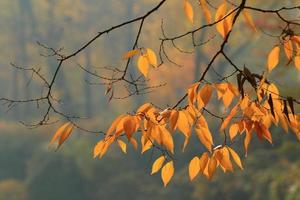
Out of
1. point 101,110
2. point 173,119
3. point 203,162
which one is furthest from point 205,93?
point 101,110

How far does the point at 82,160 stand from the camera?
1470 cm

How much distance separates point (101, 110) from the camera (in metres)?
30.4

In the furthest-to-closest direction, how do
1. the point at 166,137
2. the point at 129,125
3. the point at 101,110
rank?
the point at 101,110 → the point at 166,137 → the point at 129,125

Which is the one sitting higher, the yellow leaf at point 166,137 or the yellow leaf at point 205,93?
the yellow leaf at point 205,93

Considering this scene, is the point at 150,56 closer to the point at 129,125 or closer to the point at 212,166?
the point at 129,125

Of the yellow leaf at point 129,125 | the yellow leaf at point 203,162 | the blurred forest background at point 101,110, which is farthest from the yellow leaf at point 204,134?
the blurred forest background at point 101,110

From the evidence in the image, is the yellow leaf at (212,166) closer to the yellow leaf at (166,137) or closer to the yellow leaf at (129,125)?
the yellow leaf at (166,137)

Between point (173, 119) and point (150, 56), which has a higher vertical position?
point (150, 56)

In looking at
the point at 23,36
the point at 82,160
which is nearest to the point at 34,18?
the point at 23,36

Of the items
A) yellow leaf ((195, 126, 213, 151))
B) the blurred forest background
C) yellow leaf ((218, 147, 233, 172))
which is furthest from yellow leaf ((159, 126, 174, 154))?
the blurred forest background

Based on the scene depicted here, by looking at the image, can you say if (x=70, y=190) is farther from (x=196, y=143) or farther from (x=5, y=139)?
(x=5, y=139)

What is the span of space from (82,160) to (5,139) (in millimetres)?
5990

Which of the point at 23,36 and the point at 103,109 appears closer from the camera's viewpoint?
the point at 23,36

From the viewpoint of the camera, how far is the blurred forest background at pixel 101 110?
11.0 meters
